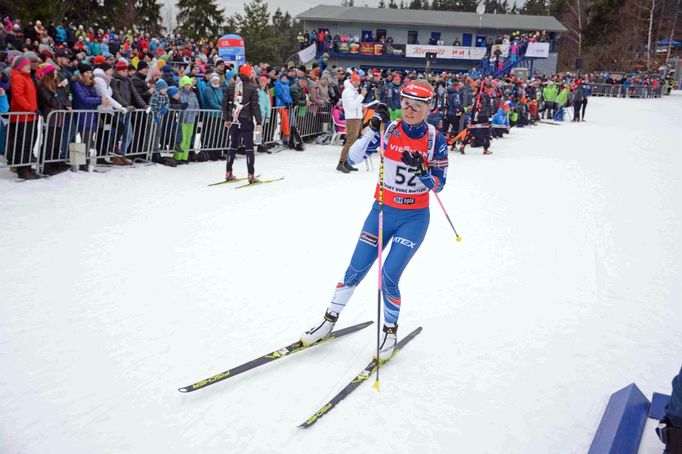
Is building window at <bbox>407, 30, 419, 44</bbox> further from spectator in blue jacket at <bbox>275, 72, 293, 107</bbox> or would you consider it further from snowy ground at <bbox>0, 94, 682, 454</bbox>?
snowy ground at <bbox>0, 94, 682, 454</bbox>

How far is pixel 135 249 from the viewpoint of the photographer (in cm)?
637

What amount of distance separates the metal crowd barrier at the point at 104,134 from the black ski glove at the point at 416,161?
23.2ft

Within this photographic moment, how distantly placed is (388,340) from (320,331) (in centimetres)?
54

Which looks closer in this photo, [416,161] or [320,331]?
[416,161]

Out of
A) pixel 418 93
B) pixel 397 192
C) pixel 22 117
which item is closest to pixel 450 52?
pixel 22 117

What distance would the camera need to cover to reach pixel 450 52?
161 feet

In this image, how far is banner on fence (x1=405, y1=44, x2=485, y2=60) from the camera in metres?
48.4

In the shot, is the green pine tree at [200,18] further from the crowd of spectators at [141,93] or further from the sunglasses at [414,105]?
the sunglasses at [414,105]

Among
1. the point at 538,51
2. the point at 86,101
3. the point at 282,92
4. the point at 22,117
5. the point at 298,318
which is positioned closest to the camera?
the point at 298,318

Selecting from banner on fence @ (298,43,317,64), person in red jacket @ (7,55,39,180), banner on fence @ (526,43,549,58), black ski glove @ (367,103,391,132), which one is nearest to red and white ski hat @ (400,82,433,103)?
black ski glove @ (367,103,391,132)

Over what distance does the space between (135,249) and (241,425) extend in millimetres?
3648

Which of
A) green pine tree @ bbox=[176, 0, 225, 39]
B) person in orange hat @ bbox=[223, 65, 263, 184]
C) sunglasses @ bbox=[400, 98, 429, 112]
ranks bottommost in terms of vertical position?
sunglasses @ bbox=[400, 98, 429, 112]

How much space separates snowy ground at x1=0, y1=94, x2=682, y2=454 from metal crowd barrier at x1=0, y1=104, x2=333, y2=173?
0.61m

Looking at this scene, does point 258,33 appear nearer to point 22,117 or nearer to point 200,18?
point 200,18
